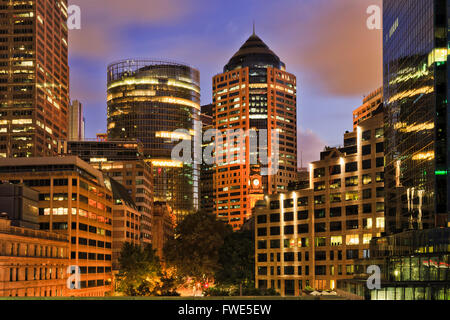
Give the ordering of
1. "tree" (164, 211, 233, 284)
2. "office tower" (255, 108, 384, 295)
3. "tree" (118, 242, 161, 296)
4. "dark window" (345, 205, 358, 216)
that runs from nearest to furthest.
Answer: "tree" (118, 242, 161, 296) → "office tower" (255, 108, 384, 295) → "dark window" (345, 205, 358, 216) → "tree" (164, 211, 233, 284)

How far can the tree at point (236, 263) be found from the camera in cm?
18138

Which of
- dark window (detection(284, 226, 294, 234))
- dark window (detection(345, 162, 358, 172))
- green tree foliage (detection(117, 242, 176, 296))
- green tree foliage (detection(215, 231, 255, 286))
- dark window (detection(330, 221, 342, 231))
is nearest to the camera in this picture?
green tree foliage (detection(117, 242, 176, 296))

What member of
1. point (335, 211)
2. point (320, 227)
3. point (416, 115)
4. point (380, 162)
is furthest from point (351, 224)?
point (416, 115)

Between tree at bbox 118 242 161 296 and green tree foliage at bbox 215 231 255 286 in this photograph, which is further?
green tree foliage at bbox 215 231 255 286

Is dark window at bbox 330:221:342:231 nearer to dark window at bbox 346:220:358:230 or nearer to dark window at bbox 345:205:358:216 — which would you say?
dark window at bbox 346:220:358:230

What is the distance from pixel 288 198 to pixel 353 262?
31327 mm

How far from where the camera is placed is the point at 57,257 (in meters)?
159

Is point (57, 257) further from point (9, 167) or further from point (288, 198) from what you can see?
point (288, 198)

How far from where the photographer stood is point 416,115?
12081 cm

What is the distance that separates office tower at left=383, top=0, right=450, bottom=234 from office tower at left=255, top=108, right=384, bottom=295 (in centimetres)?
2414

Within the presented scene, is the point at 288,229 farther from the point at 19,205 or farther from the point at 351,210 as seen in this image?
the point at 19,205

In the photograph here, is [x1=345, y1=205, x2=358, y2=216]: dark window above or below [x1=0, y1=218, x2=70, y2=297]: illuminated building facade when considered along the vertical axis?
above

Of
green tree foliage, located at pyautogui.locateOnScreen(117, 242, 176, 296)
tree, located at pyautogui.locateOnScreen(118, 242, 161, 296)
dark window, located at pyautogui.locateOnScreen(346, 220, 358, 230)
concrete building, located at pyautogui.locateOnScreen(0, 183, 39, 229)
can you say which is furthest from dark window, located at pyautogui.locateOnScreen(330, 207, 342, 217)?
concrete building, located at pyautogui.locateOnScreen(0, 183, 39, 229)

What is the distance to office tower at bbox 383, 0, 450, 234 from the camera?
109m
